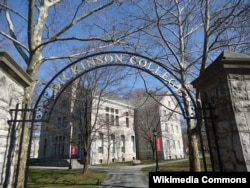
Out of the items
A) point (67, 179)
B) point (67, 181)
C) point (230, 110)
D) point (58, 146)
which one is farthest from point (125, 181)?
point (58, 146)

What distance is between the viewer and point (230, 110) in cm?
341

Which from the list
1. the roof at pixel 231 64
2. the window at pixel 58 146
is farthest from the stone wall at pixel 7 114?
the window at pixel 58 146

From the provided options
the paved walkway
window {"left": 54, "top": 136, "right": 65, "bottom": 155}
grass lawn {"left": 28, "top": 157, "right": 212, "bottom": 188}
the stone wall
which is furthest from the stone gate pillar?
window {"left": 54, "top": 136, "right": 65, "bottom": 155}

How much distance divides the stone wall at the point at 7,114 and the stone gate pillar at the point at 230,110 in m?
3.55

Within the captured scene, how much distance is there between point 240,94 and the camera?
3434 mm

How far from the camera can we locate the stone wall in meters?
3.65

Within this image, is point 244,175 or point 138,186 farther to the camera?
point 138,186

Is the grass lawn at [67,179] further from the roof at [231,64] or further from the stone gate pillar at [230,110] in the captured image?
the roof at [231,64]

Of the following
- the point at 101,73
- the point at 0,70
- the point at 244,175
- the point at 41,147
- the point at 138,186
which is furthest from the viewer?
the point at 41,147

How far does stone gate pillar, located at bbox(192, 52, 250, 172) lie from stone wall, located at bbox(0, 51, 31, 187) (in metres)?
3.55

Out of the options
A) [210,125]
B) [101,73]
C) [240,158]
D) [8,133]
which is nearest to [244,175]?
[240,158]

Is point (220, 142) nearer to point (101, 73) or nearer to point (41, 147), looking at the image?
point (101, 73)

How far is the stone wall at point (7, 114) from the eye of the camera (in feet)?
Result: 12.0

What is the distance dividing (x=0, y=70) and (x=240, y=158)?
13.6ft
